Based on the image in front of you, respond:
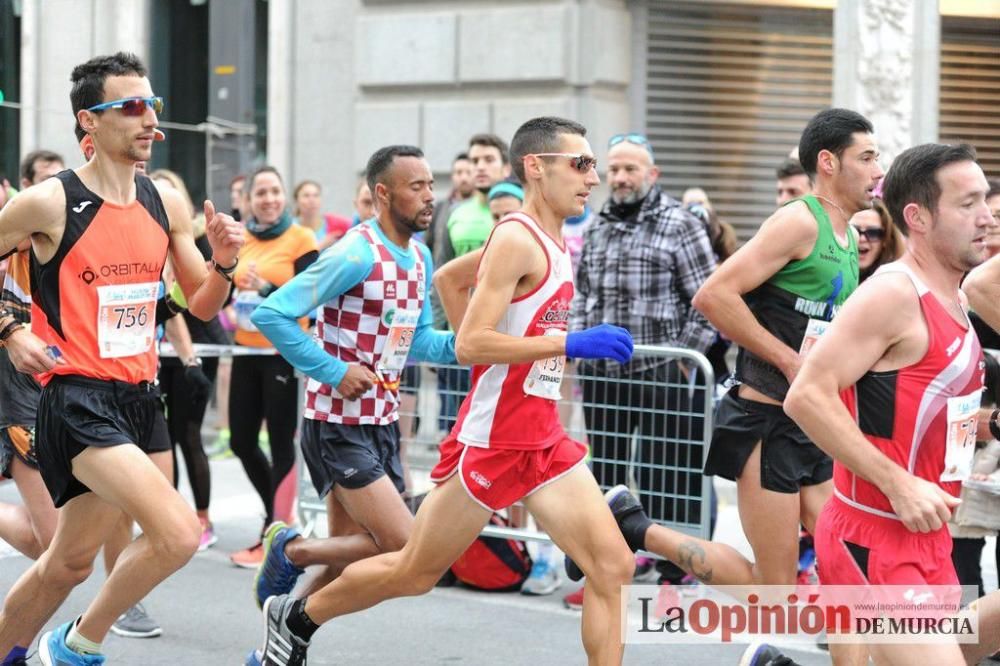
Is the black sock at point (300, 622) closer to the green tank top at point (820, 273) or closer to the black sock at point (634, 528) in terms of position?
the black sock at point (634, 528)

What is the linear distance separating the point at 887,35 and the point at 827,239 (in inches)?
249

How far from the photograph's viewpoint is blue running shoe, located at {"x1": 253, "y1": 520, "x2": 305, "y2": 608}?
6.00 metres

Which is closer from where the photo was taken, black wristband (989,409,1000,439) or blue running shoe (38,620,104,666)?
black wristband (989,409,1000,439)

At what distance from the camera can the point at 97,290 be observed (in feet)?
17.0

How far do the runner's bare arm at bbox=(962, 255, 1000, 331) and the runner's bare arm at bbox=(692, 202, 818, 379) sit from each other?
563 millimetres

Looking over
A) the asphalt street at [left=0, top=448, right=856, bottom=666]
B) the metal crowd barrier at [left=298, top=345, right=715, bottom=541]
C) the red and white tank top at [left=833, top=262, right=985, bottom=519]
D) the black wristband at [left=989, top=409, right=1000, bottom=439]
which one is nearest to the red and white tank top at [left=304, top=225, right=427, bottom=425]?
the asphalt street at [left=0, top=448, right=856, bottom=666]

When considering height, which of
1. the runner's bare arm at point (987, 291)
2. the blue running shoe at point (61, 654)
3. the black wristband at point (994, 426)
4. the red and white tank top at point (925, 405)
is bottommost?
the blue running shoe at point (61, 654)

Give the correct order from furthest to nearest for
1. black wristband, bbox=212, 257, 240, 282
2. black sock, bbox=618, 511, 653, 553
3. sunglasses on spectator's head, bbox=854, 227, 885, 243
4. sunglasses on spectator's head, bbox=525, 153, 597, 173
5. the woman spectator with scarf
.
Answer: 1. the woman spectator with scarf
2. sunglasses on spectator's head, bbox=854, 227, 885, 243
3. black sock, bbox=618, 511, 653, 553
4. black wristband, bbox=212, 257, 240, 282
5. sunglasses on spectator's head, bbox=525, 153, 597, 173

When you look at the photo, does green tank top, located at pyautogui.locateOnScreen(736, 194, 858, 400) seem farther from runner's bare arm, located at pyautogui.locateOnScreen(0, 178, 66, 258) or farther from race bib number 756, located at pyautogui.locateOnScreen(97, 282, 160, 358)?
runner's bare arm, located at pyautogui.locateOnScreen(0, 178, 66, 258)

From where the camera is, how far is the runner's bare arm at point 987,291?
17.2 feet

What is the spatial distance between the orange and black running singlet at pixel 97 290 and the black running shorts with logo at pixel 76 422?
5 centimetres

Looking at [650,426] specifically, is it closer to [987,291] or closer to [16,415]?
[987,291]

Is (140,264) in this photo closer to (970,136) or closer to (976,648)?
(976,648)

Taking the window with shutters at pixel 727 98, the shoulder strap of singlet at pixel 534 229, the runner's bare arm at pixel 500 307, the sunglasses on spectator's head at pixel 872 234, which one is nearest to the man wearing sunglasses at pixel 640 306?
the sunglasses on spectator's head at pixel 872 234
